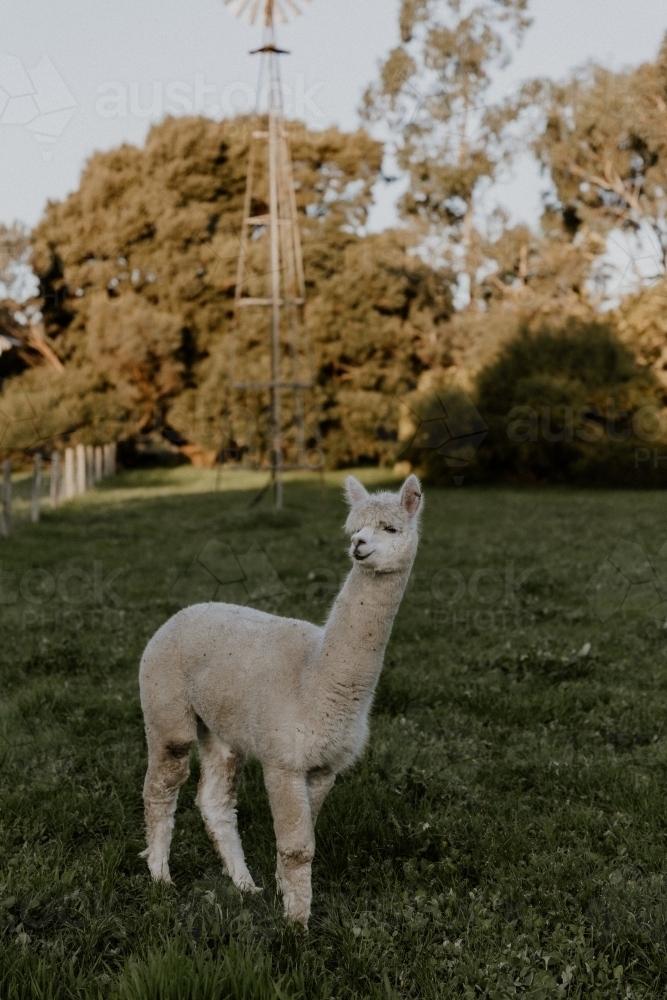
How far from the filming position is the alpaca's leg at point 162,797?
4.41 m

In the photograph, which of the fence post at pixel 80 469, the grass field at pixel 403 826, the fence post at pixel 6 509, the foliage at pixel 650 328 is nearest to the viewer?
the grass field at pixel 403 826

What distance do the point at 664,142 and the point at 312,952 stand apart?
43806 mm

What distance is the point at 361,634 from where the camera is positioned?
3.91 m

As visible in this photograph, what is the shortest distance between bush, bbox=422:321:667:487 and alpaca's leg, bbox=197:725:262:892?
26.4 m

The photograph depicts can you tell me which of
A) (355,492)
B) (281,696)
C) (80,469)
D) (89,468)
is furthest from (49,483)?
(355,492)

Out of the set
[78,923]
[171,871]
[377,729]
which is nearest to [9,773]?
[171,871]

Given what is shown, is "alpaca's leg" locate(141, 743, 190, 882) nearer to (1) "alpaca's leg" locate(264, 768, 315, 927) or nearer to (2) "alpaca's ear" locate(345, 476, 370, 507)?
(1) "alpaca's leg" locate(264, 768, 315, 927)

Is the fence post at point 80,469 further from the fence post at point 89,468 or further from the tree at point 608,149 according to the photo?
the tree at point 608,149

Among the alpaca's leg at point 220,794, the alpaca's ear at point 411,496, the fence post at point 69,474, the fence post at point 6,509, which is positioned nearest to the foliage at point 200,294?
the fence post at point 69,474

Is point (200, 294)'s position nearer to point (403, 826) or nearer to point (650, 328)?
point (650, 328)

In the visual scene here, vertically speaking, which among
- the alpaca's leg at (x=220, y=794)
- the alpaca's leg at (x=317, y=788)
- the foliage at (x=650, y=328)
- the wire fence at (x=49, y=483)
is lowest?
the alpaca's leg at (x=220, y=794)

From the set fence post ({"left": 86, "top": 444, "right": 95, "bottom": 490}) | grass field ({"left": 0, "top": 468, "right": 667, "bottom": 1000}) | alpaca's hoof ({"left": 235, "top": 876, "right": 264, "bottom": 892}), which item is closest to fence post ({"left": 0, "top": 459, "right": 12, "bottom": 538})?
grass field ({"left": 0, "top": 468, "right": 667, "bottom": 1000})

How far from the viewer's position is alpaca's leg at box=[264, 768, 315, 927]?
12.5 feet

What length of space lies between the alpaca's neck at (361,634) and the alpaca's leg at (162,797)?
999mm
